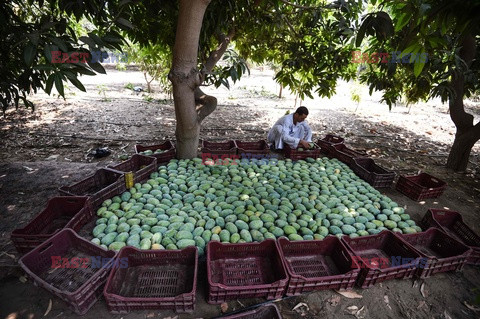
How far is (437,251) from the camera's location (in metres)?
2.21

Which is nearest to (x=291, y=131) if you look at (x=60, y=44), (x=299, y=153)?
(x=299, y=153)

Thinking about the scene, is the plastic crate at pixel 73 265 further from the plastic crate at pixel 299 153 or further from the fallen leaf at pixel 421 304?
the plastic crate at pixel 299 153

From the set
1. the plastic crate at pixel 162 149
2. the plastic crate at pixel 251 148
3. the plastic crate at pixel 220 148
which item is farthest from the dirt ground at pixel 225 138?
the plastic crate at pixel 251 148

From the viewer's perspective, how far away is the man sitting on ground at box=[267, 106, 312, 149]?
362 cm

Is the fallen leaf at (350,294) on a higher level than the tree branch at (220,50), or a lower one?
lower

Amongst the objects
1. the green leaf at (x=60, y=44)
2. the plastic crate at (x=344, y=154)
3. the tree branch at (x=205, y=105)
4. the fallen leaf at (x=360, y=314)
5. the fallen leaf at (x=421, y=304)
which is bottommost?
the fallen leaf at (x=360, y=314)

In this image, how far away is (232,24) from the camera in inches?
127

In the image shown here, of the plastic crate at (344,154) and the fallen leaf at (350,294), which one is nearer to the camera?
the fallen leaf at (350,294)

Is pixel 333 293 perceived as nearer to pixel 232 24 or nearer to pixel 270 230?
pixel 270 230

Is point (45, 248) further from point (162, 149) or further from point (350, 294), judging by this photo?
point (350, 294)

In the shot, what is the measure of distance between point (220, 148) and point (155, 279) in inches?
85.8

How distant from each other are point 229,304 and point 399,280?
1297mm

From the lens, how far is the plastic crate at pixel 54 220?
5.88 ft

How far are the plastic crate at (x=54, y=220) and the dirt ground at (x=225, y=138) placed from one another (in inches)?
7.5
